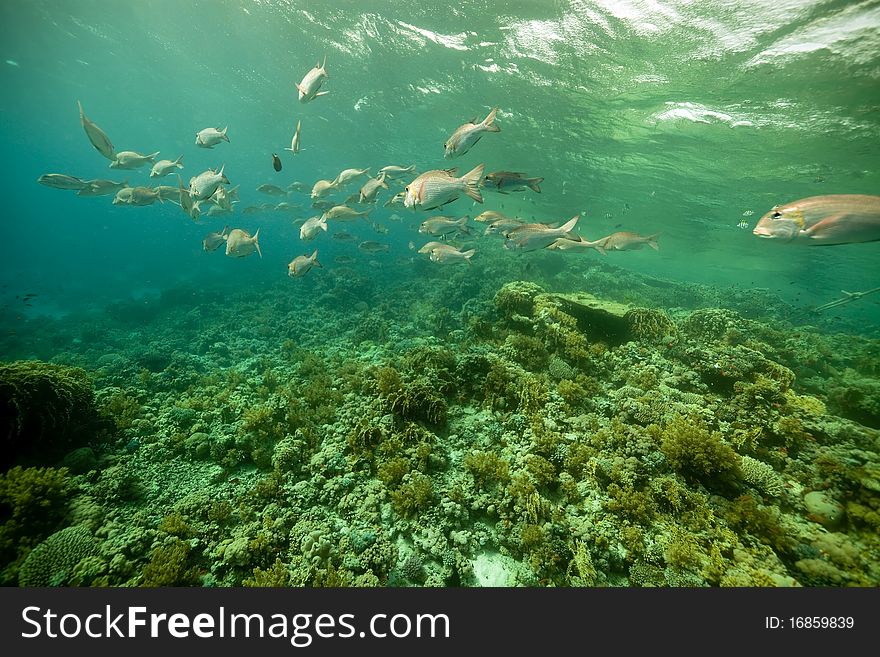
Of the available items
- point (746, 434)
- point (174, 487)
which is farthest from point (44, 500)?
point (746, 434)

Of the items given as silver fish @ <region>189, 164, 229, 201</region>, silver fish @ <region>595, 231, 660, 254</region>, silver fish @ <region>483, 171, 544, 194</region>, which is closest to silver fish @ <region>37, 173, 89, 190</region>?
silver fish @ <region>189, 164, 229, 201</region>

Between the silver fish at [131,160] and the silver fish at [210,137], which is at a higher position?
the silver fish at [131,160]

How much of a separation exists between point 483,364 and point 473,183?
11.3 feet

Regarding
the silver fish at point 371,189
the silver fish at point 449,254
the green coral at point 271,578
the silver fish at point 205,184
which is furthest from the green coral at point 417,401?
the silver fish at point 205,184

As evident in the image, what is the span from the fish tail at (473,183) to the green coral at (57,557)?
6.42 metres

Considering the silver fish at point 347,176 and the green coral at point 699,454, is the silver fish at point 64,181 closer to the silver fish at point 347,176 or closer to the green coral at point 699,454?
the silver fish at point 347,176

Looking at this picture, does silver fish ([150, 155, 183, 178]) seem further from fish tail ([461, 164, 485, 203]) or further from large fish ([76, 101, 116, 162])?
fish tail ([461, 164, 485, 203])

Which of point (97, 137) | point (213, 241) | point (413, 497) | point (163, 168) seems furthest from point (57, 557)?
point (163, 168)

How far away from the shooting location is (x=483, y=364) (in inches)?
250

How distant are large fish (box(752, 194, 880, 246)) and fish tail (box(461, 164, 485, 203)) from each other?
2.99 meters

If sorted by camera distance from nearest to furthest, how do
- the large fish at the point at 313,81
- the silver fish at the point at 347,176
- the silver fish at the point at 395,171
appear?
the large fish at the point at 313,81 → the silver fish at the point at 347,176 → the silver fish at the point at 395,171

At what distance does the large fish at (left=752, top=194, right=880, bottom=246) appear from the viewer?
3123mm

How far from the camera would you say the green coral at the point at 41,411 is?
4512mm

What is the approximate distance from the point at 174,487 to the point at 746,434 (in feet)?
29.4
